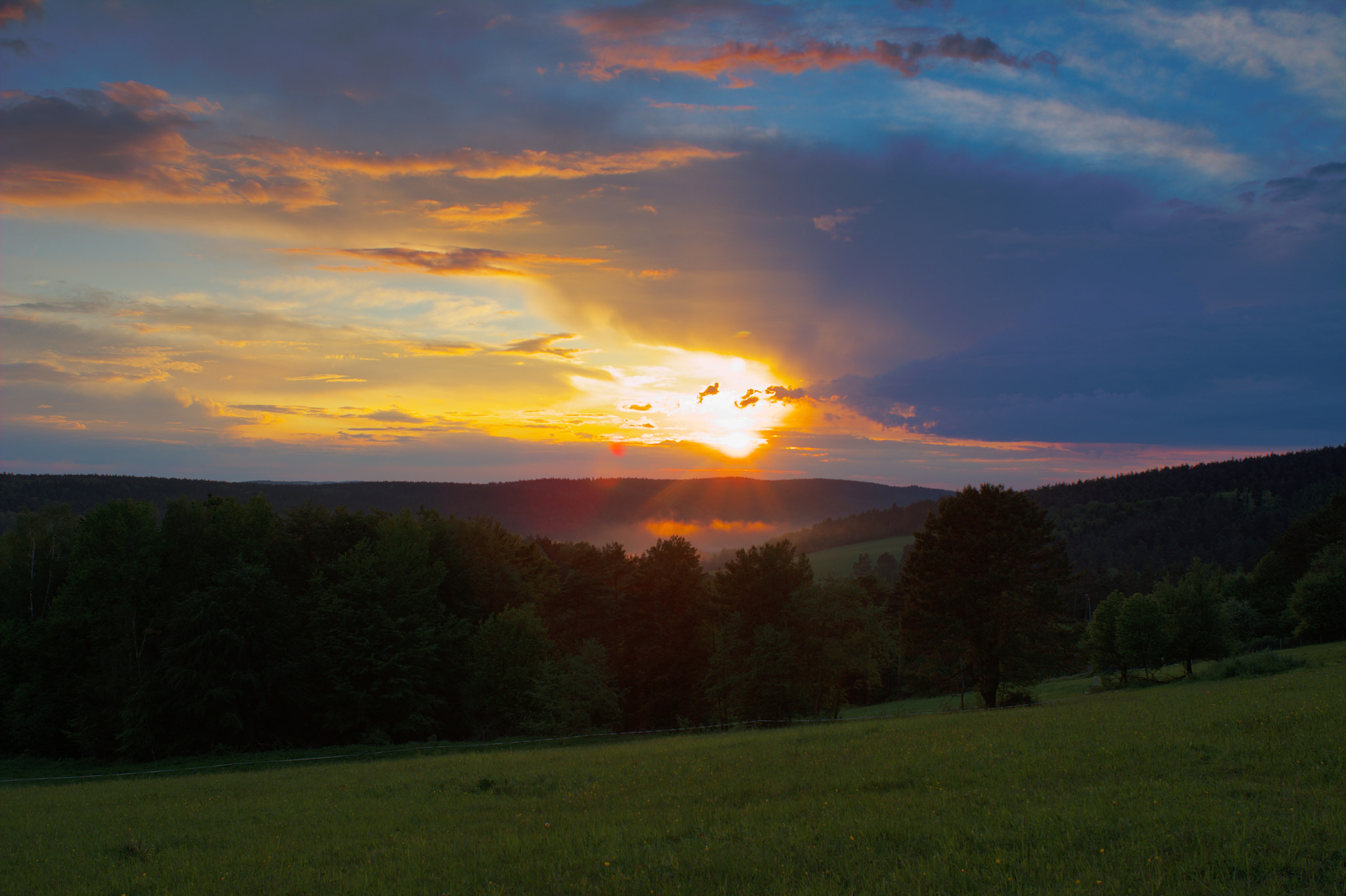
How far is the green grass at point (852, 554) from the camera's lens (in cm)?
16225

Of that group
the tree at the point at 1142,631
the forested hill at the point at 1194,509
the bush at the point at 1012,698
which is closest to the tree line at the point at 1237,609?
the tree at the point at 1142,631

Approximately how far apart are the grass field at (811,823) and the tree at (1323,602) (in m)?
63.8

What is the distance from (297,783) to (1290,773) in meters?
22.3

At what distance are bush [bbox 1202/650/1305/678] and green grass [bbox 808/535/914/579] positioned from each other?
110167 mm

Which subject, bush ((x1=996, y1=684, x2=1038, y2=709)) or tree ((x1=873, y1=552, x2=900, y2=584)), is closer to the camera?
bush ((x1=996, y1=684, x2=1038, y2=709))

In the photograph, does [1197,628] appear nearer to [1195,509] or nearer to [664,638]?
[664,638]

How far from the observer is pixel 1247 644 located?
72938mm

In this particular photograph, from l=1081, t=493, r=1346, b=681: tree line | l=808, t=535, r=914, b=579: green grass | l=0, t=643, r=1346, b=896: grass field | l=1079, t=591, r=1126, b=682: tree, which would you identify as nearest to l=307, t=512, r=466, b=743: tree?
l=0, t=643, r=1346, b=896: grass field

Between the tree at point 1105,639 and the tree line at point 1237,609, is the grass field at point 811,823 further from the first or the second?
the tree at point 1105,639

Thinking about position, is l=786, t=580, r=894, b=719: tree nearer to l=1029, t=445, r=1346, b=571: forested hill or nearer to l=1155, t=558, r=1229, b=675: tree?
l=1155, t=558, r=1229, b=675: tree

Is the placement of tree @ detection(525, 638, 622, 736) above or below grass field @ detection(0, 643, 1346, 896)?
below

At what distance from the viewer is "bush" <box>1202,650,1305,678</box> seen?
36.0m

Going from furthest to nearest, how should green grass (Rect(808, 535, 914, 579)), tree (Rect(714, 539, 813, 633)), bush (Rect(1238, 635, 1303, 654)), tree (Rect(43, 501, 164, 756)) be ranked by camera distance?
1. green grass (Rect(808, 535, 914, 579))
2. bush (Rect(1238, 635, 1303, 654))
3. tree (Rect(714, 539, 813, 633))
4. tree (Rect(43, 501, 164, 756))

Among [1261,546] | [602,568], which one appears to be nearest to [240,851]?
[602,568]
